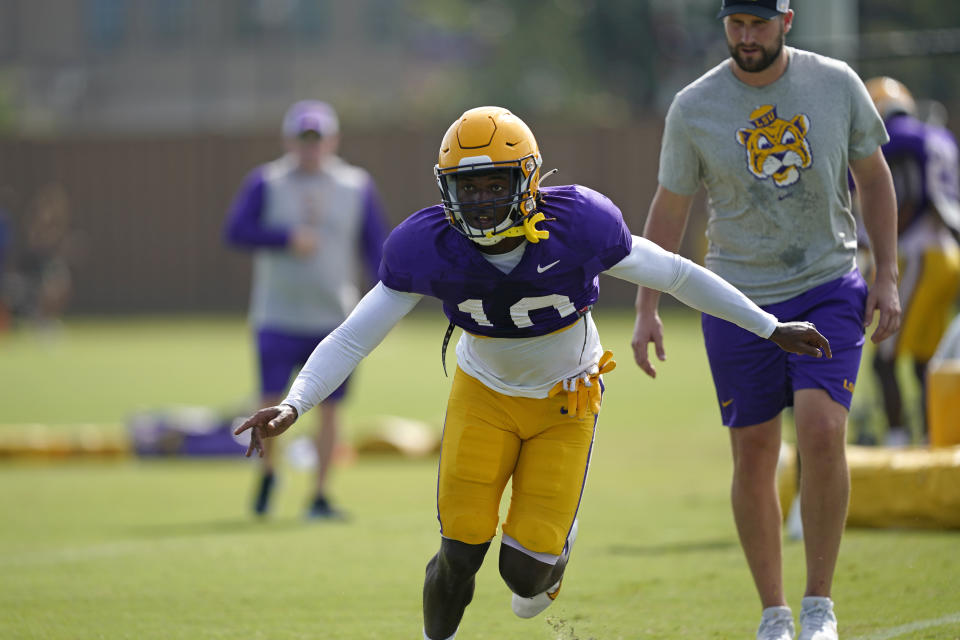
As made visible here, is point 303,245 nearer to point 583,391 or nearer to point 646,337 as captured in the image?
point 646,337

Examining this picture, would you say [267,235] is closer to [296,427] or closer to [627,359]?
[296,427]

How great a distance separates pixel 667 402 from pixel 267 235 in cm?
633

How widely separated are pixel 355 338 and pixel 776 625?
1.83 m

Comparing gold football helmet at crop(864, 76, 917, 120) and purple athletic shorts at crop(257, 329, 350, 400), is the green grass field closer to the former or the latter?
purple athletic shorts at crop(257, 329, 350, 400)

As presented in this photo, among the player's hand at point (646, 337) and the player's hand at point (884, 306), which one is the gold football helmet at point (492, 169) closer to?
the player's hand at point (646, 337)

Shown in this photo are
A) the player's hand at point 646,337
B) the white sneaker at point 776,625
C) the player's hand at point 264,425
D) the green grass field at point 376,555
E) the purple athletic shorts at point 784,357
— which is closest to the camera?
the player's hand at point 264,425

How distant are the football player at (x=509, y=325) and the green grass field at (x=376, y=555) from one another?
727 mm

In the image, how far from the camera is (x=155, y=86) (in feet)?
175

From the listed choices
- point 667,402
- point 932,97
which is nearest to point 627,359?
point 667,402

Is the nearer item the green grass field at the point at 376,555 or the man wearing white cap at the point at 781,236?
the man wearing white cap at the point at 781,236

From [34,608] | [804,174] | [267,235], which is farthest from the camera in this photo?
[267,235]

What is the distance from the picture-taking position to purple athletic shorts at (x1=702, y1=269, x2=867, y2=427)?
17.6 feet

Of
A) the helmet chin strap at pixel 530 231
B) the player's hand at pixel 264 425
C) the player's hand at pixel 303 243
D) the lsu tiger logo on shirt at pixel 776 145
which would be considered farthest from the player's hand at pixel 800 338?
the player's hand at pixel 303 243

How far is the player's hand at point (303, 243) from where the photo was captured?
30.9ft
